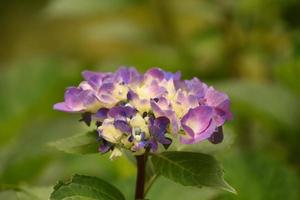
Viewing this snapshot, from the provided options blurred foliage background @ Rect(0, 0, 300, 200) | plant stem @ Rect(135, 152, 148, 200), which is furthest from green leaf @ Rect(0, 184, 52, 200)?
plant stem @ Rect(135, 152, 148, 200)

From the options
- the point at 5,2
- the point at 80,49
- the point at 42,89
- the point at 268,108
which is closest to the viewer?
the point at 268,108

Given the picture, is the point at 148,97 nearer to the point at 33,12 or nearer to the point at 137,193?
the point at 137,193

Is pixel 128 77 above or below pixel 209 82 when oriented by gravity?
below

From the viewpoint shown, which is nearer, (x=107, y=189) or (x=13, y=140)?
(x=107, y=189)

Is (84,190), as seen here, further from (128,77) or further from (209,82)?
(209,82)

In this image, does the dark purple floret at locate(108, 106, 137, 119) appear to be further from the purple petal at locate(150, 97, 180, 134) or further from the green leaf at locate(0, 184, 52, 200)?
the green leaf at locate(0, 184, 52, 200)

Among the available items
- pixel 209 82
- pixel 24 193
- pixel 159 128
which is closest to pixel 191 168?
pixel 159 128

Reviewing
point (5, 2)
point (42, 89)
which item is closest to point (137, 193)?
point (42, 89)
